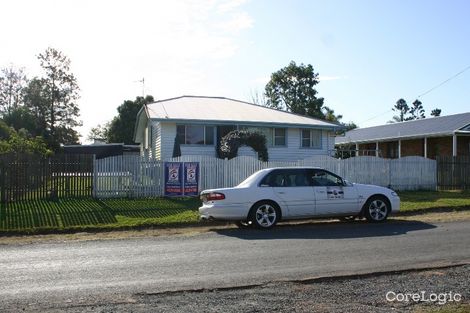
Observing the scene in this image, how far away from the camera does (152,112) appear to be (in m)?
25.7

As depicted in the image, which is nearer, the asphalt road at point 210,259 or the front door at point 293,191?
the asphalt road at point 210,259

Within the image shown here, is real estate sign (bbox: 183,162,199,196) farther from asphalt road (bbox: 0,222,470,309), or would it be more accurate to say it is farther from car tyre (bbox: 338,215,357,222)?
asphalt road (bbox: 0,222,470,309)

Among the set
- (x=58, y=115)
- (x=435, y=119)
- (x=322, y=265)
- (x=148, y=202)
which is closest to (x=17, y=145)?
(x=148, y=202)

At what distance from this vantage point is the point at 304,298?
6203 mm

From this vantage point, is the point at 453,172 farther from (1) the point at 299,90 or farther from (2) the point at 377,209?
(1) the point at 299,90

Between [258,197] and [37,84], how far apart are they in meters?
58.8

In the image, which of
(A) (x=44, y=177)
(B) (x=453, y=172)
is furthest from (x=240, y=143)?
(A) (x=44, y=177)

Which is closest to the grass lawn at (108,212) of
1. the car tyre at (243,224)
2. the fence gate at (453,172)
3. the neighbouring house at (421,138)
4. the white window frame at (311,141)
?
the car tyre at (243,224)

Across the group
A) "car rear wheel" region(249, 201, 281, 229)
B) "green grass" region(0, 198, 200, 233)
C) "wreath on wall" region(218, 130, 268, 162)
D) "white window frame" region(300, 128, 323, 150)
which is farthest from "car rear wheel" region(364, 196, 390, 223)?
"white window frame" region(300, 128, 323, 150)

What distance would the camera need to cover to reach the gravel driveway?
19.0 feet

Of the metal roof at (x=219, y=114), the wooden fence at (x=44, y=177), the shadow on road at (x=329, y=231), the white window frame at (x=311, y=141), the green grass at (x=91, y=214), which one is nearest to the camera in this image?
the shadow on road at (x=329, y=231)

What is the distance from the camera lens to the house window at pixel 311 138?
2802 cm

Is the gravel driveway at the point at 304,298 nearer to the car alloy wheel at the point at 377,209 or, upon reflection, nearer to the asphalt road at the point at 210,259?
the asphalt road at the point at 210,259

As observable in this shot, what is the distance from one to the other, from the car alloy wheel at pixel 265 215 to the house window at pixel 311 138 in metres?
15.5
